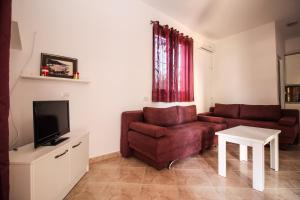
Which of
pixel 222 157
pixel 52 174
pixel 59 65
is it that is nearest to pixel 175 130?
pixel 222 157

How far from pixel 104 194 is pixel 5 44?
163 centimetres

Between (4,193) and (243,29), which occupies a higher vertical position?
(243,29)

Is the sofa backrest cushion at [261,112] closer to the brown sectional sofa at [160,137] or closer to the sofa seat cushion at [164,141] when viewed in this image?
the brown sectional sofa at [160,137]

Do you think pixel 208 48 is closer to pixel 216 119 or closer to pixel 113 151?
pixel 216 119

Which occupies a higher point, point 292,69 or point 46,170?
point 292,69

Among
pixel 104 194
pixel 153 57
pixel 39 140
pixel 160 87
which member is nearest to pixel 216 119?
pixel 160 87

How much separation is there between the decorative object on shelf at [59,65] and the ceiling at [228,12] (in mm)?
1978

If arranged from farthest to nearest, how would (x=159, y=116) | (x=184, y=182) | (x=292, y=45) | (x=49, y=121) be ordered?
(x=292, y=45) < (x=159, y=116) < (x=184, y=182) < (x=49, y=121)

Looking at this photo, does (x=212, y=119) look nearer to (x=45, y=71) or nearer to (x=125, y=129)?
(x=125, y=129)

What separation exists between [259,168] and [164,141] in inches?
43.4

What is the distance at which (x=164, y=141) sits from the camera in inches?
80.0

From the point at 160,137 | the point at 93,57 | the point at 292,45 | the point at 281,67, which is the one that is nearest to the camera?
the point at 160,137

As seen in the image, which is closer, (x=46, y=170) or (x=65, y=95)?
(x=46, y=170)

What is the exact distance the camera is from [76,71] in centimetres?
216
